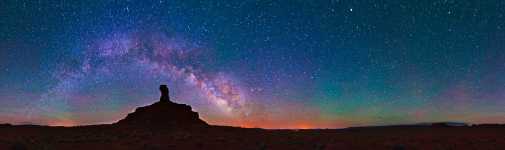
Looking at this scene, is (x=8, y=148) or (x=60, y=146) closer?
(x=8, y=148)

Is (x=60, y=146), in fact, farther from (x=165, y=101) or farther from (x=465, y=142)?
(x=165, y=101)

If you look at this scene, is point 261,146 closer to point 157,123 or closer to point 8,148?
point 8,148

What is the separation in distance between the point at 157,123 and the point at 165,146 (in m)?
43.3

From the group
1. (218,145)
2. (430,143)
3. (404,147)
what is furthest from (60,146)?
(430,143)

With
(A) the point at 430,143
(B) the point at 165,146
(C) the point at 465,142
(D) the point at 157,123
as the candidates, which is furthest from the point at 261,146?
(D) the point at 157,123

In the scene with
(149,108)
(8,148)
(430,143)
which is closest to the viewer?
(8,148)

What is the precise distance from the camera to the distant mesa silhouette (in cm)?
7250

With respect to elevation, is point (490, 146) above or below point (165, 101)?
below

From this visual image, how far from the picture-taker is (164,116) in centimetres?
7500

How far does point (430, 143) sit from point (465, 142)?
2.52 meters

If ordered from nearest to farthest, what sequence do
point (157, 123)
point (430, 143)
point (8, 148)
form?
point (8, 148), point (430, 143), point (157, 123)

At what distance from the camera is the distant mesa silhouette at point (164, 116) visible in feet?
238

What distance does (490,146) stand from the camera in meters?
27.2

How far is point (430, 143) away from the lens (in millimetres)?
29438
